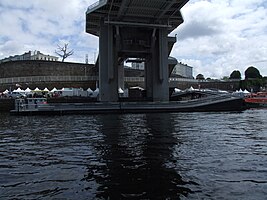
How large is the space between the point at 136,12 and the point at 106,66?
32.2 ft

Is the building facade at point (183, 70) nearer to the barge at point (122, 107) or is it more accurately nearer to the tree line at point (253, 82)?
the tree line at point (253, 82)

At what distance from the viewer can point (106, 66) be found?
4750cm

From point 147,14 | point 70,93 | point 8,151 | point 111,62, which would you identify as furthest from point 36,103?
→ point 8,151

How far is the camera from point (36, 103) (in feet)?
138

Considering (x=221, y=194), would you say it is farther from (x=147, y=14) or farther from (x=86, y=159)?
(x=147, y=14)

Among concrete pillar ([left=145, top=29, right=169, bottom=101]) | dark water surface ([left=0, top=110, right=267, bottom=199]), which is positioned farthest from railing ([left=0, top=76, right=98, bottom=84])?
dark water surface ([left=0, top=110, right=267, bottom=199])

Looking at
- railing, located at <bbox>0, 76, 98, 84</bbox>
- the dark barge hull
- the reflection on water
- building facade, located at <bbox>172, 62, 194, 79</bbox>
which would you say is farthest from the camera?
building facade, located at <bbox>172, 62, 194, 79</bbox>

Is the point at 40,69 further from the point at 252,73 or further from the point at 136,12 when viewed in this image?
the point at 252,73

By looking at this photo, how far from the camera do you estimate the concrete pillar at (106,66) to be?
46.9m

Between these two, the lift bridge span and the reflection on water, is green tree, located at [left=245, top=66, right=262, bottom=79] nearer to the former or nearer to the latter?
the lift bridge span

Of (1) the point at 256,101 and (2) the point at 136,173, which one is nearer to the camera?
(2) the point at 136,173

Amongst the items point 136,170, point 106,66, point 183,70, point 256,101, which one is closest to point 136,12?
point 106,66

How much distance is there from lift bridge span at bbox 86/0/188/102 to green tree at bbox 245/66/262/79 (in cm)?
7316

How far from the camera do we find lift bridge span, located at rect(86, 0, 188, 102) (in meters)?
44.8
